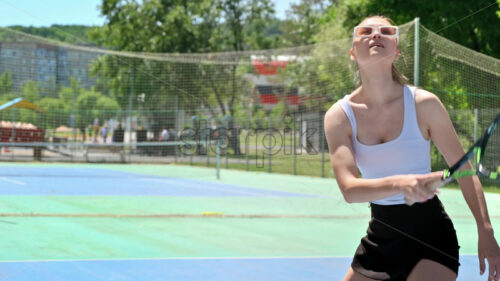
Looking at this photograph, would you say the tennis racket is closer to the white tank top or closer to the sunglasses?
the white tank top

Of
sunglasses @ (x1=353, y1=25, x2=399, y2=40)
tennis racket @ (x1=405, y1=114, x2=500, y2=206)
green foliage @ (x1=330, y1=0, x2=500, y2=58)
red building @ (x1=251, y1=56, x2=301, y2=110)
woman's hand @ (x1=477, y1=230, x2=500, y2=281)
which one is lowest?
woman's hand @ (x1=477, y1=230, x2=500, y2=281)

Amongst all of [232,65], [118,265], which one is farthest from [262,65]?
[118,265]

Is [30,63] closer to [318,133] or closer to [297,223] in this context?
[318,133]

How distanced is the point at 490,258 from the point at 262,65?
722 inches

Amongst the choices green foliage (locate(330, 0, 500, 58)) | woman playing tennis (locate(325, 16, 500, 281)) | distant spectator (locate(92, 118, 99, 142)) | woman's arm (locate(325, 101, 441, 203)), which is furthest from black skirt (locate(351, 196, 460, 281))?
distant spectator (locate(92, 118, 99, 142))

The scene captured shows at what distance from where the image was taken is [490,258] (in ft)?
10.2

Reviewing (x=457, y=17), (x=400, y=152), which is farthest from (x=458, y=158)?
(x=457, y=17)

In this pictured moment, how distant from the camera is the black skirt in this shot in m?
3.12

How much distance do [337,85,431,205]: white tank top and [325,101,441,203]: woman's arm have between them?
62 millimetres

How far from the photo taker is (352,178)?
2.91m

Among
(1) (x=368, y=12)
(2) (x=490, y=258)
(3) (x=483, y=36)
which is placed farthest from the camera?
(1) (x=368, y=12)

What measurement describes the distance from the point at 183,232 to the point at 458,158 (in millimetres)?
7699

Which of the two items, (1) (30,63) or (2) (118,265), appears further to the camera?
(1) (30,63)

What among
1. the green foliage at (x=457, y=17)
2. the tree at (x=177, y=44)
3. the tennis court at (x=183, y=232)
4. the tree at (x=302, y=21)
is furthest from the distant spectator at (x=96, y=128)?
the tree at (x=302, y=21)
